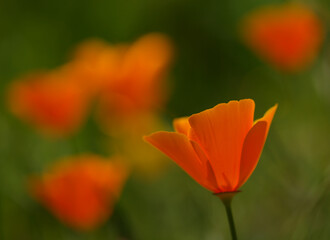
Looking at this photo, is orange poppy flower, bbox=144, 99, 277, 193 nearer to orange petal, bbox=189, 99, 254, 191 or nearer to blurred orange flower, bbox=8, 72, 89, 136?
orange petal, bbox=189, 99, 254, 191

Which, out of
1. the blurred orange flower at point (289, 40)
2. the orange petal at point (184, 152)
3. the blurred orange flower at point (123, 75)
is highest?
the orange petal at point (184, 152)

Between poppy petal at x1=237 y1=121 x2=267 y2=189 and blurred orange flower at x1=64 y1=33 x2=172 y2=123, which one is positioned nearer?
poppy petal at x1=237 y1=121 x2=267 y2=189

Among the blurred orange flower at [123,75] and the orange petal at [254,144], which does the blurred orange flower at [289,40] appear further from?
the orange petal at [254,144]

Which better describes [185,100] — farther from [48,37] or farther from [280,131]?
[48,37]

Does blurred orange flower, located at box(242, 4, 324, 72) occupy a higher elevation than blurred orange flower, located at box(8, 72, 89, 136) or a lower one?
higher

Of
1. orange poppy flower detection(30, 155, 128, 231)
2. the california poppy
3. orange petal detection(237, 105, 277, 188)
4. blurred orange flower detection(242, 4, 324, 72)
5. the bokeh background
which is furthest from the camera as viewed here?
the california poppy

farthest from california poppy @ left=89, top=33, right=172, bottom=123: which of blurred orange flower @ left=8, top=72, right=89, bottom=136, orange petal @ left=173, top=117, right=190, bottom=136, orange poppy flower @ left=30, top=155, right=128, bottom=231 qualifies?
orange petal @ left=173, top=117, right=190, bottom=136

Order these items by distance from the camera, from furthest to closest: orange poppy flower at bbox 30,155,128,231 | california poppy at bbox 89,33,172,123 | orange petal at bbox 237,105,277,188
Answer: california poppy at bbox 89,33,172,123
orange poppy flower at bbox 30,155,128,231
orange petal at bbox 237,105,277,188

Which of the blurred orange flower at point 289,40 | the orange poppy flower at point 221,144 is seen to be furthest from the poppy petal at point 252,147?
the blurred orange flower at point 289,40
